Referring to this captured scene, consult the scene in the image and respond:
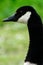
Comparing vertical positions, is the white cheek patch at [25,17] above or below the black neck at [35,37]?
above

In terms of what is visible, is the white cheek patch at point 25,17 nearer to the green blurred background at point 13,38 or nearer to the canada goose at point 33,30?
the canada goose at point 33,30

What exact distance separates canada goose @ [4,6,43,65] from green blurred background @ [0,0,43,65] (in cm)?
72

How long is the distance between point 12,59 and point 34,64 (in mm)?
864

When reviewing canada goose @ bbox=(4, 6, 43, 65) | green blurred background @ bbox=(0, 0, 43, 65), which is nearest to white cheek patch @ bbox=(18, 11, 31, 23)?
canada goose @ bbox=(4, 6, 43, 65)

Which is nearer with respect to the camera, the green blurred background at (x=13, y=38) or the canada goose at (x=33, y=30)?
the canada goose at (x=33, y=30)

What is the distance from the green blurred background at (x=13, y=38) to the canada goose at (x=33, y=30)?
72 cm

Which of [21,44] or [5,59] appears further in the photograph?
[21,44]

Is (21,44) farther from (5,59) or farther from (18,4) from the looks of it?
(18,4)

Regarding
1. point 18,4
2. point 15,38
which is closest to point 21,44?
point 15,38

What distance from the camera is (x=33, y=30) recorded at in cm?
460

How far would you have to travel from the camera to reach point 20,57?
5.55m

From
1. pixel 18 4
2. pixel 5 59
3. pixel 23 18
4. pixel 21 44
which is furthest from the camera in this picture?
pixel 18 4

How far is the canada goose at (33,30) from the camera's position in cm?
454

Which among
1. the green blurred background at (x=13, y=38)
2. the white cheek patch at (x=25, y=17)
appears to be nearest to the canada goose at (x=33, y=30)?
the white cheek patch at (x=25, y=17)
